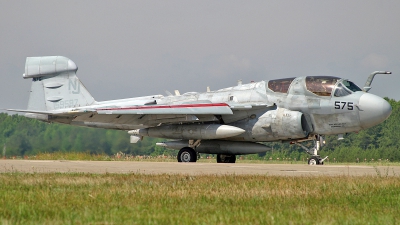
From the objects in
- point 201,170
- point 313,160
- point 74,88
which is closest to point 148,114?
point 74,88

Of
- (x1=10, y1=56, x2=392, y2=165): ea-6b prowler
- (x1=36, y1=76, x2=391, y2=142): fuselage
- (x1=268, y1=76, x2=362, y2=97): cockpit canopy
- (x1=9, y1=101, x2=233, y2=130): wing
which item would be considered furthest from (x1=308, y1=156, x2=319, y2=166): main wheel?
(x1=9, y1=101, x2=233, y2=130): wing

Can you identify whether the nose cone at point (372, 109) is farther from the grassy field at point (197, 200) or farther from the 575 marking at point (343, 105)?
the grassy field at point (197, 200)

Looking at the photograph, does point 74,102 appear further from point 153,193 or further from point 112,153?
point 153,193

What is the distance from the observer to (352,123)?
18.8 meters

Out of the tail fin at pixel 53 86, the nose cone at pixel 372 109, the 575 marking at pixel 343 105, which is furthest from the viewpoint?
the tail fin at pixel 53 86

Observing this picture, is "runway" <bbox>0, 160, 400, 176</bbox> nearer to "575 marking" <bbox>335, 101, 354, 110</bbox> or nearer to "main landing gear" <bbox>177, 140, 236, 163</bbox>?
"575 marking" <bbox>335, 101, 354, 110</bbox>

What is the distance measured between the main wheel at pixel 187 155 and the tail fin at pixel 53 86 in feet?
17.8

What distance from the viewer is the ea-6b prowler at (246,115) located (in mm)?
18781

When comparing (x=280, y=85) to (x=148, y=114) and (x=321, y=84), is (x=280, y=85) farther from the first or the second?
(x=148, y=114)

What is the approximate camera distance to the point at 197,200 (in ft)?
26.7

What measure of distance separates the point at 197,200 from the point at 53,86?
17236 millimetres

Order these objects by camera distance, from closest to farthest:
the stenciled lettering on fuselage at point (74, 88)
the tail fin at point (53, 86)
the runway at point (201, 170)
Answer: the runway at point (201, 170) < the tail fin at point (53, 86) < the stenciled lettering on fuselage at point (74, 88)

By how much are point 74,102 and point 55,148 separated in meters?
2.20

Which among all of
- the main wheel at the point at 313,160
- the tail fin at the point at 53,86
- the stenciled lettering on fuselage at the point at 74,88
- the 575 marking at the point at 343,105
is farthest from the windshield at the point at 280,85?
the stenciled lettering on fuselage at the point at 74,88
